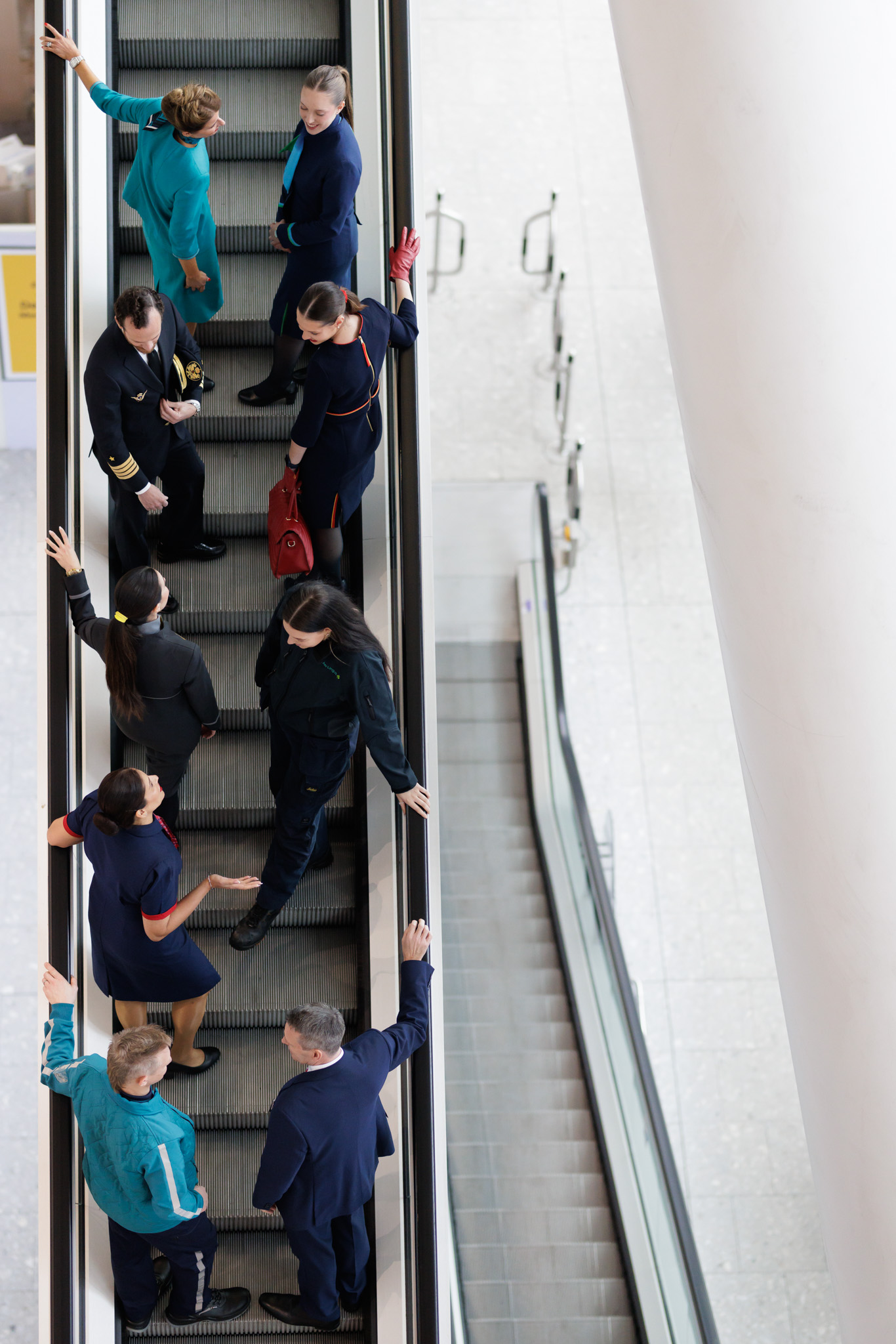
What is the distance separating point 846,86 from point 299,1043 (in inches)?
111

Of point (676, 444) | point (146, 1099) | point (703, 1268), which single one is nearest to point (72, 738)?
point (146, 1099)

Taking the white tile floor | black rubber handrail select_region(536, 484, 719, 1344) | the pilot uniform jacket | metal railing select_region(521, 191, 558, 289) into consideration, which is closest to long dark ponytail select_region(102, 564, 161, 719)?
the pilot uniform jacket

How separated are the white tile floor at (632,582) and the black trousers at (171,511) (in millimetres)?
4489

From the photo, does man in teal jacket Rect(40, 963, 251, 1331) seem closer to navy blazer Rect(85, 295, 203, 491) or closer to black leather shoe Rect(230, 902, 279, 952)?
black leather shoe Rect(230, 902, 279, 952)

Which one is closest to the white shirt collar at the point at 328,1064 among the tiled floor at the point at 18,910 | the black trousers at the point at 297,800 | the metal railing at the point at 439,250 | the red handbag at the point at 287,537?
the black trousers at the point at 297,800

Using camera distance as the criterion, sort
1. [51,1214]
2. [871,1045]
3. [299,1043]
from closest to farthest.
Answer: [871,1045]
[299,1043]
[51,1214]

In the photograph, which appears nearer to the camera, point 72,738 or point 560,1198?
point 72,738

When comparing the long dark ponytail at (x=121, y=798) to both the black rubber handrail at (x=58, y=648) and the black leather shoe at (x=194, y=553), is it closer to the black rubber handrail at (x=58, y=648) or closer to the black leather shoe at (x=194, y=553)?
the black rubber handrail at (x=58, y=648)

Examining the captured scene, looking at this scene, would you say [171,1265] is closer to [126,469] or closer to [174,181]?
[126,469]

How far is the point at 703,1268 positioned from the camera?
7.25 meters

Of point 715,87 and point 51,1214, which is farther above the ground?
point 715,87

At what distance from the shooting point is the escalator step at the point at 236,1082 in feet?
14.8

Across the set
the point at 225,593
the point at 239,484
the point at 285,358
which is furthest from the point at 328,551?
the point at 285,358

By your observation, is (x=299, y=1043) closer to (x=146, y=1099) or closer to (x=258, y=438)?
(x=146, y=1099)
